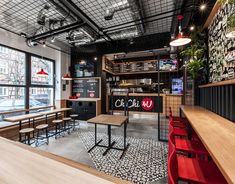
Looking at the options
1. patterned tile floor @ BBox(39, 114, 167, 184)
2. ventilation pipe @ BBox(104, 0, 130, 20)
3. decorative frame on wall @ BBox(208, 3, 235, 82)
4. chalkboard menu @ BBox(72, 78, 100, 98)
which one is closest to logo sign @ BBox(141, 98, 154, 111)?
patterned tile floor @ BBox(39, 114, 167, 184)

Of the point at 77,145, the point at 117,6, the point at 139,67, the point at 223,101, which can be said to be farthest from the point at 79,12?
the point at 139,67

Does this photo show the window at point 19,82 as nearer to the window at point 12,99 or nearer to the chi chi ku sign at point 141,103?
the window at point 12,99

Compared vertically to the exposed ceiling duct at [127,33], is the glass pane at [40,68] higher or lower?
lower

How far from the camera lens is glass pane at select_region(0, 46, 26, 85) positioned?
450 cm

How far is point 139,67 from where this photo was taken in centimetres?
820

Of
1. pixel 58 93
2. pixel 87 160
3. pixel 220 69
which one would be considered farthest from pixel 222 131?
pixel 58 93

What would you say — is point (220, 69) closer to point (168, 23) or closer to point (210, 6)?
point (210, 6)

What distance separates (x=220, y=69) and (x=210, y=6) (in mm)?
1401

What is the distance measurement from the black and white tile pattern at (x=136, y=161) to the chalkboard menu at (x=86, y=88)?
11.0ft

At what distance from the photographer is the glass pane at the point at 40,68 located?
215 inches

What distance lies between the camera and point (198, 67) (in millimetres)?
3225

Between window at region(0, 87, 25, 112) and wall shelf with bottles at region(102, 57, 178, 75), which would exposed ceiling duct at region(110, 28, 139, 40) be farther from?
window at region(0, 87, 25, 112)

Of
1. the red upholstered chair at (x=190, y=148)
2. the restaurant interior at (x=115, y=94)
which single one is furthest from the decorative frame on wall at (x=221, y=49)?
the red upholstered chair at (x=190, y=148)

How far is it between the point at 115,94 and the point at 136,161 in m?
4.40
